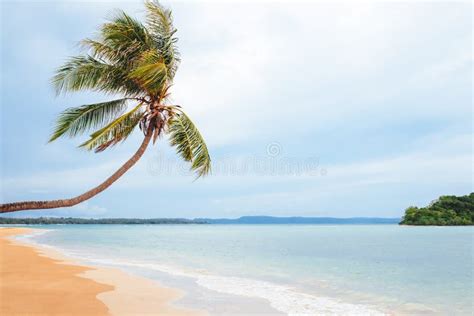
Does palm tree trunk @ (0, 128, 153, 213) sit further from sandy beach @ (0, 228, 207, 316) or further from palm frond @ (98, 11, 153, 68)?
sandy beach @ (0, 228, 207, 316)

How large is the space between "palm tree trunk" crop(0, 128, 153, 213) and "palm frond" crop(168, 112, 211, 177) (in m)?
1.04

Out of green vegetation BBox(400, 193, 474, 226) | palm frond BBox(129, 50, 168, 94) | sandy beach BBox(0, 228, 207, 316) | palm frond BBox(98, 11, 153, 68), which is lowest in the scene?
sandy beach BBox(0, 228, 207, 316)

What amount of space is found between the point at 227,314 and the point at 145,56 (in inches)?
221

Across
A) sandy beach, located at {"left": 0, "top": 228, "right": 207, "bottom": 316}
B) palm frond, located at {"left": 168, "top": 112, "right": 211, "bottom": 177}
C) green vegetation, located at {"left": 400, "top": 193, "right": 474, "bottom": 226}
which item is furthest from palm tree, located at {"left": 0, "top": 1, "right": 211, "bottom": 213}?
green vegetation, located at {"left": 400, "top": 193, "right": 474, "bottom": 226}

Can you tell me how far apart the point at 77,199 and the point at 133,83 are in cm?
277

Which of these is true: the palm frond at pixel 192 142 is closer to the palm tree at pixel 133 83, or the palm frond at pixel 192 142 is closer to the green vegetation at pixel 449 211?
the palm tree at pixel 133 83

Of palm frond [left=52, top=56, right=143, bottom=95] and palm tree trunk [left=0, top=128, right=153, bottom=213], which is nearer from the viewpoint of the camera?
palm tree trunk [left=0, top=128, right=153, bottom=213]

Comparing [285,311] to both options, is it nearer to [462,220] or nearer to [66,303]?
[66,303]

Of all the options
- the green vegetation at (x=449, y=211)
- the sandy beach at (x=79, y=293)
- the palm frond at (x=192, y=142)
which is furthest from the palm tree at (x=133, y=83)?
the green vegetation at (x=449, y=211)

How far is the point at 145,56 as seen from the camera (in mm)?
7473

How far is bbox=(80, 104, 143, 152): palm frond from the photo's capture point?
22.7ft

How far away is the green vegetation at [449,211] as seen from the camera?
290ft

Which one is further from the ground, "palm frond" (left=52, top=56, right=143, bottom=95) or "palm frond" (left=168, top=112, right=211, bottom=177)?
"palm frond" (left=52, top=56, right=143, bottom=95)

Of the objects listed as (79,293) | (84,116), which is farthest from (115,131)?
(79,293)
